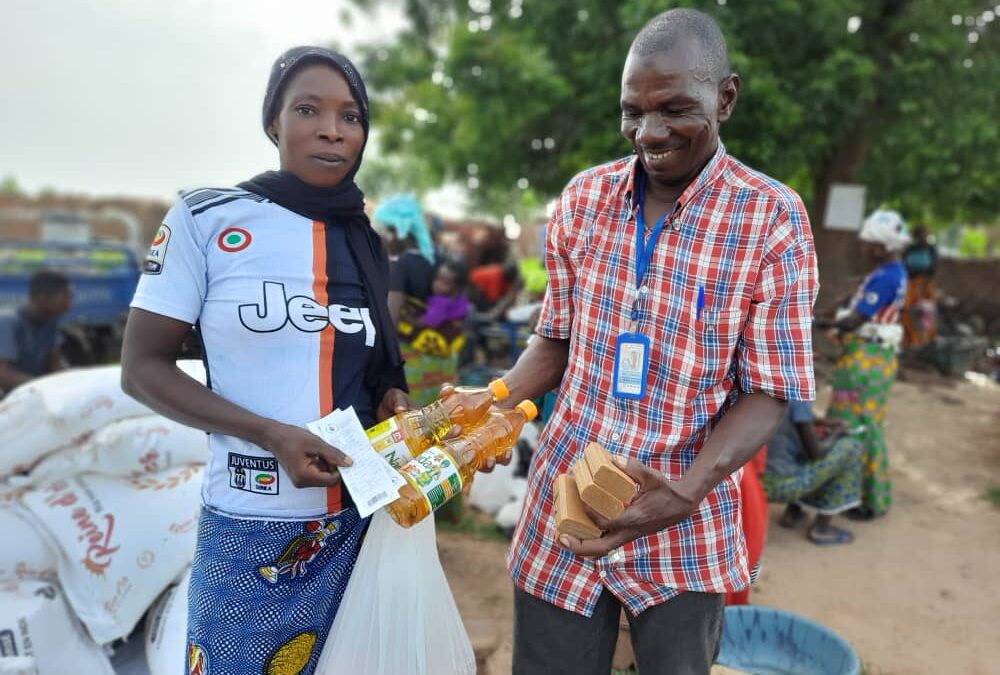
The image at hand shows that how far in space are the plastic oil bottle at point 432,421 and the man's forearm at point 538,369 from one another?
0.21 feet

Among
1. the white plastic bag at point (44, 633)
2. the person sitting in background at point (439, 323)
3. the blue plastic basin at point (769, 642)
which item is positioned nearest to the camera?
the white plastic bag at point (44, 633)

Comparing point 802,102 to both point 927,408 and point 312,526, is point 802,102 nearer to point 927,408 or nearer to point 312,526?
point 927,408

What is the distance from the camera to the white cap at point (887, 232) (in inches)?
176

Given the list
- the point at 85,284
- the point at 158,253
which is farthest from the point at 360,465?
the point at 85,284

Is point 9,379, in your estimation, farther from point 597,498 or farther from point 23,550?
point 597,498

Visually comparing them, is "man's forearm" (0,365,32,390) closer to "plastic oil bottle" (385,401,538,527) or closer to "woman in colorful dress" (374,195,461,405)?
"woman in colorful dress" (374,195,461,405)

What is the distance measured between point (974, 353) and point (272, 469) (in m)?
10.7

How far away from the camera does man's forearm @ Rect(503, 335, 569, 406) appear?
1717mm

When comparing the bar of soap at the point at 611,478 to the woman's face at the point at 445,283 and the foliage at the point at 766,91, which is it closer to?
the woman's face at the point at 445,283

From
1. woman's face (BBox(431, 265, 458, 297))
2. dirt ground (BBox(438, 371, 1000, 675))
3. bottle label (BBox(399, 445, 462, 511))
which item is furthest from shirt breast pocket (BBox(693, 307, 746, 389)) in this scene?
woman's face (BBox(431, 265, 458, 297))

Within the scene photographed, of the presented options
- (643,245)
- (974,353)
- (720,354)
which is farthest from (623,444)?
(974,353)

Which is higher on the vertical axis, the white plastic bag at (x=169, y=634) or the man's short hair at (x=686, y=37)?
the man's short hair at (x=686, y=37)

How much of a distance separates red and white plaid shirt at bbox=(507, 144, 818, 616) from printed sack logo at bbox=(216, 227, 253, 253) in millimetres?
696

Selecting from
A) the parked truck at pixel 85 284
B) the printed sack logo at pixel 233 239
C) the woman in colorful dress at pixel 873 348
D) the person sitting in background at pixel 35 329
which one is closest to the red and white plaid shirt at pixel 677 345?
the printed sack logo at pixel 233 239
